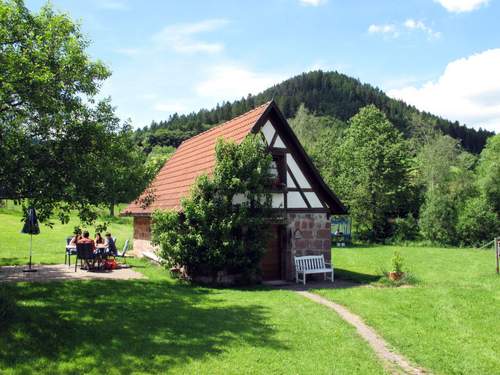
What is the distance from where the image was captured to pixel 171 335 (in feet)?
25.9

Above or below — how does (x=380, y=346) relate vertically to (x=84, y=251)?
below

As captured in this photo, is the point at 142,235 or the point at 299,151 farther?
the point at 142,235

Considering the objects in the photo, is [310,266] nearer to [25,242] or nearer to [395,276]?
[395,276]

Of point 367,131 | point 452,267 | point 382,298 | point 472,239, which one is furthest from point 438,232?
point 382,298

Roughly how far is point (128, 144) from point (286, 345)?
5.89 m

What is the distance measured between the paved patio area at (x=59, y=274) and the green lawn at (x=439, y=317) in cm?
684

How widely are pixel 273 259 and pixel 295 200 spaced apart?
2.25m

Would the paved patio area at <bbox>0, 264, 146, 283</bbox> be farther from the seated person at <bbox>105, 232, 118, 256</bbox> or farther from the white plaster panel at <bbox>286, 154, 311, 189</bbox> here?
the white plaster panel at <bbox>286, 154, 311, 189</bbox>

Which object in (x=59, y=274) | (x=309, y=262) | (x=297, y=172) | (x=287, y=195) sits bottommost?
(x=59, y=274)

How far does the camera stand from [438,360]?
7191 millimetres

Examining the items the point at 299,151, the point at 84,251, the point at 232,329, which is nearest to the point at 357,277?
the point at 299,151

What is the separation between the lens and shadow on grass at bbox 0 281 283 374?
659 cm

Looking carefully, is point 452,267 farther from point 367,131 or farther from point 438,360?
point 367,131

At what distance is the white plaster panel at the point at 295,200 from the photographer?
50.8 feet
